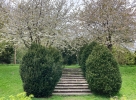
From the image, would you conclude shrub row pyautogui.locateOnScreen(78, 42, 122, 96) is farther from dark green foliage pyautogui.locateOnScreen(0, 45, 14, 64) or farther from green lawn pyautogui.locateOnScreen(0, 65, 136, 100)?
dark green foliage pyautogui.locateOnScreen(0, 45, 14, 64)

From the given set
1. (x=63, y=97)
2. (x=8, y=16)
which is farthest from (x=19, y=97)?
(x=8, y=16)

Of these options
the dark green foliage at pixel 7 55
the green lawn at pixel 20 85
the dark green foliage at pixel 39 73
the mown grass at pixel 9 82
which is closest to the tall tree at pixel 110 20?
the green lawn at pixel 20 85

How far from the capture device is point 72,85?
1126 cm

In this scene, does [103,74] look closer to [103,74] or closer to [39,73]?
[103,74]

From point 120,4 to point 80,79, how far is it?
17.8 feet

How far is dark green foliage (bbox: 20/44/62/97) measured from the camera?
9.25 meters

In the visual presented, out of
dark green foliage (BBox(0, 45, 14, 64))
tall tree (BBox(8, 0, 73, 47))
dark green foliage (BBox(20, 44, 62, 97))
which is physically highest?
tall tree (BBox(8, 0, 73, 47))

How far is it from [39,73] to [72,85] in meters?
2.62

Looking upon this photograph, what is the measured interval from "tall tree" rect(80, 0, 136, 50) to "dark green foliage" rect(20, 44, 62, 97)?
5337 mm

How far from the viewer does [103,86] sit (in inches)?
379

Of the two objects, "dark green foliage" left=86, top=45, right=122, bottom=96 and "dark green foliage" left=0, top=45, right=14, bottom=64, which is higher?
"dark green foliage" left=0, top=45, right=14, bottom=64

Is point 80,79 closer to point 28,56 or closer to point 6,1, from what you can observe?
point 28,56

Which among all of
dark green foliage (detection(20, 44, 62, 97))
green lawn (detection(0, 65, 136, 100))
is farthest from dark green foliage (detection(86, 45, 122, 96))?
dark green foliage (detection(20, 44, 62, 97))

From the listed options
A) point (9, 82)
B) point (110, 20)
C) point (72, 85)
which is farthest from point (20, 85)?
point (110, 20)
